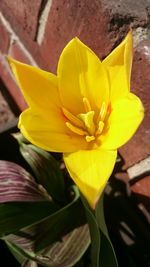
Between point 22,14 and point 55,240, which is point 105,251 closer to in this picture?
point 55,240

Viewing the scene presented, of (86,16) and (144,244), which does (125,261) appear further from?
(86,16)

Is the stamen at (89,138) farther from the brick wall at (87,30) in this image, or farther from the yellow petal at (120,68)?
the brick wall at (87,30)

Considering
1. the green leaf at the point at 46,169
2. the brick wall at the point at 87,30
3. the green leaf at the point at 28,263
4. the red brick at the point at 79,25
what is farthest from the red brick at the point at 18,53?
the green leaf at the point at 28,263

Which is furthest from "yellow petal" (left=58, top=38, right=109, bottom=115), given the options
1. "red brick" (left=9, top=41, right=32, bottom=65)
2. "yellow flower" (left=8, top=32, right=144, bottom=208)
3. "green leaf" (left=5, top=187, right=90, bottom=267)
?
"red brick" (left=9, top=41, right=32, bottom=65)

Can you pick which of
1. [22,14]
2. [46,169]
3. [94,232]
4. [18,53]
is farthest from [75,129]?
[18,53]

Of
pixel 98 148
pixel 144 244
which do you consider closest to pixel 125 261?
pixel 144 244

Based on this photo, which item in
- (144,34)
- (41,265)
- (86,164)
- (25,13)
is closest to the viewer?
(86,164)

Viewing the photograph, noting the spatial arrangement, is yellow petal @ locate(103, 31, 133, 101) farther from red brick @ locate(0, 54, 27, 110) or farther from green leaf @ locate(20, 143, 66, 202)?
red brick @ locate(0, 54, 27, 110)
